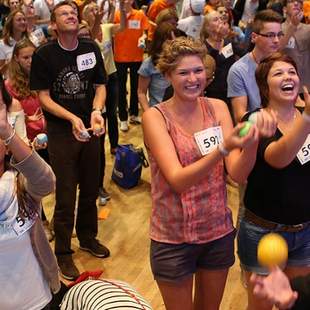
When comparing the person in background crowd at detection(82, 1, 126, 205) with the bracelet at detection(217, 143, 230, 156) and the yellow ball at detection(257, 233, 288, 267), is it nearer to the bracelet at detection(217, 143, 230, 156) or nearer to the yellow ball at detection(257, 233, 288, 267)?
the bracelet at detection(217, 143, 230, 156)

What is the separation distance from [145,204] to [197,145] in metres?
2.38

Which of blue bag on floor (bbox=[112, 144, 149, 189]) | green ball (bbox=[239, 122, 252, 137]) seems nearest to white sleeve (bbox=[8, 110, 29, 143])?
green ball (bbox=[239, 122, 252, 137])

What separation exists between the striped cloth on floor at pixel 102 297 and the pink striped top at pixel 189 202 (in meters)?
0.27

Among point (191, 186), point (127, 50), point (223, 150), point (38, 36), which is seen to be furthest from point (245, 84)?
point (38, 36)

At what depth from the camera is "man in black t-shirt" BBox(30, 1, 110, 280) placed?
10.1ft

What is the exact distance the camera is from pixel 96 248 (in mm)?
3619

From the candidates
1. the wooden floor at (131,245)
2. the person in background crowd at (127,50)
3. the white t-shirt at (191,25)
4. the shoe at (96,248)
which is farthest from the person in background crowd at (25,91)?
the white t-shirt at (191,25)

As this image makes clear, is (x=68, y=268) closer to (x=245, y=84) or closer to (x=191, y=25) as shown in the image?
(x=245, y=84)

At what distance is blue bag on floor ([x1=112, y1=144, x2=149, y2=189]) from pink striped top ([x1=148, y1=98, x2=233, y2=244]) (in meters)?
2.45

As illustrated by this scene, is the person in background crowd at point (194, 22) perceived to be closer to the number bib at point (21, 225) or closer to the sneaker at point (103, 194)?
the sneaker at point (103, 194)

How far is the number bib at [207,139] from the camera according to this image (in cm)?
203

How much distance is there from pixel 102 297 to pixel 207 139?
28.3 inches

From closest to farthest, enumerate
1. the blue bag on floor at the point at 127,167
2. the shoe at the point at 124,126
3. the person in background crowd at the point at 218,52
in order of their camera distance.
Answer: the person in background crowd at the point at 218,52 < the blue bag on floor at the point at 127,167 < the shoe at the point at 124,126

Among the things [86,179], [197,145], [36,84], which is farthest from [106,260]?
[197,145]
